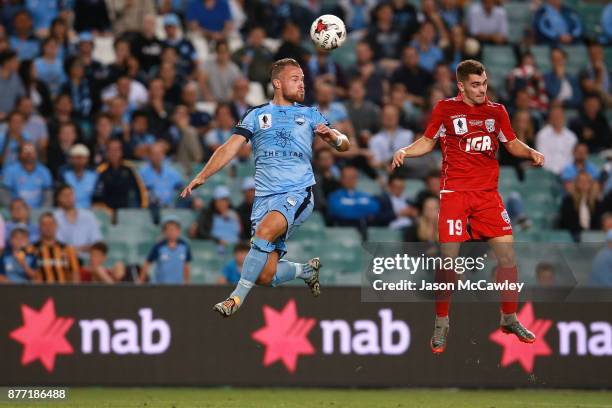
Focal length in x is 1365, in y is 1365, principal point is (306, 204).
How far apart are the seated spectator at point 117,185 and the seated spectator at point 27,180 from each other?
2.45ft

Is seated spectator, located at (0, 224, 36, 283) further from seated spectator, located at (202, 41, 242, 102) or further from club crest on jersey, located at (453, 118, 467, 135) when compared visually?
club crest on jersey, located at (453, 118, 467, 135)

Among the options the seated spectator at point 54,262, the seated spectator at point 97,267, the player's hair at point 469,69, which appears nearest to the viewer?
the player's hair at point 469,69

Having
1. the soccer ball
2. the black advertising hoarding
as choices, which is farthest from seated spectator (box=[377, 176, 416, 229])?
the soccer ball

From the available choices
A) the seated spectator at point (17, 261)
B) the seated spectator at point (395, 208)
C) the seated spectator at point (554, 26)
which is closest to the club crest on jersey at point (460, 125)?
the seated spectator at point (395, 208)

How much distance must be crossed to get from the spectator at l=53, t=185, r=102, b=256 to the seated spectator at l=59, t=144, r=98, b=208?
73 cm

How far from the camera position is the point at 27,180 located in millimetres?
19344

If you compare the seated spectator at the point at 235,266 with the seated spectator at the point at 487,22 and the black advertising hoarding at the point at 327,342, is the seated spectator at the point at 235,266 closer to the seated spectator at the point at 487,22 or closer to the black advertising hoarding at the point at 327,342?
the black advertising hoarding at the point at 327,342

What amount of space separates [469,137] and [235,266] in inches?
236

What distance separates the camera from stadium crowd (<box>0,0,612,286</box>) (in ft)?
61.8

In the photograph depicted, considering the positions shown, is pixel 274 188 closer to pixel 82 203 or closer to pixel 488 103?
pixel 488 103

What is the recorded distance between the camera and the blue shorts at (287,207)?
12.9 m

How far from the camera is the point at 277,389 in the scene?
1664cm

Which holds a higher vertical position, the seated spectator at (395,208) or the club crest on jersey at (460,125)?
the club crest on jersey at (460,125)

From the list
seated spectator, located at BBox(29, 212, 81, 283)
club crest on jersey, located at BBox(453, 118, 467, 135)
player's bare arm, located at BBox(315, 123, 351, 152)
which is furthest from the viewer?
seated spectator, located at BBox(29, 212, 81, 283)
